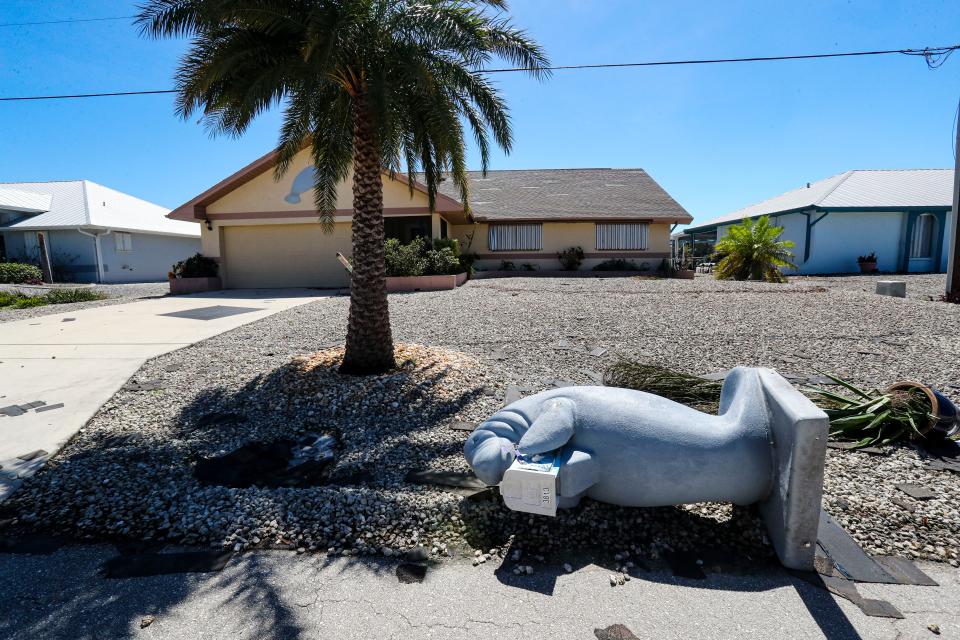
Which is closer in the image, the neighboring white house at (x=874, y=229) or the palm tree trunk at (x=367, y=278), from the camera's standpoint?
the palm tree trunk at (x=367, y=278)

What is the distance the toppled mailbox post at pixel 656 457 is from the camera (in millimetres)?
2389

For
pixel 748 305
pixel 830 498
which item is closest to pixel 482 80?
pixel 830 498

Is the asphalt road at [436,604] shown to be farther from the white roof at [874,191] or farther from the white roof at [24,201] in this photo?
the white roof at [24,201]

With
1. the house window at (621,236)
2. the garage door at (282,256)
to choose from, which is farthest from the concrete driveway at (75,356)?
the house window at (621,236)

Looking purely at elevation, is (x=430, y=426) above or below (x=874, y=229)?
below

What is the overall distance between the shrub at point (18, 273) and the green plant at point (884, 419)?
2642 centimetres

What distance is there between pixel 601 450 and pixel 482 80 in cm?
478

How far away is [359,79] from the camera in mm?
5188

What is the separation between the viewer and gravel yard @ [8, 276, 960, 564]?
269 cm

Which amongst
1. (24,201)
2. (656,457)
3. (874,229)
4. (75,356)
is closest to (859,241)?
(874,229)

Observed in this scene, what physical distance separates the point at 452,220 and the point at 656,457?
17463 millimetres

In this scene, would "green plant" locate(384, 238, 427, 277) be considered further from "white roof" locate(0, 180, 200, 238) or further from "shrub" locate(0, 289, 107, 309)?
"white roof" locate(0, 180, 200, 238)

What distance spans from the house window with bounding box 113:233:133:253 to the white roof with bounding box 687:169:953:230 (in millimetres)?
29149

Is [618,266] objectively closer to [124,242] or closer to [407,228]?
[407,228]
